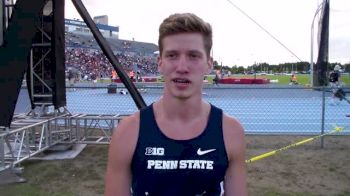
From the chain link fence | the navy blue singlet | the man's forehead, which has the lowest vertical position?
the chain link fence

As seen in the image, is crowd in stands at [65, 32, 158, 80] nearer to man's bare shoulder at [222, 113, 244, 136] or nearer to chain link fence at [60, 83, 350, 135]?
chain link fence at [60, 83, 350, 135]

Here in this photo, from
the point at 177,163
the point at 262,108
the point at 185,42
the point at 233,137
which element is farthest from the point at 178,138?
the point at 262,108

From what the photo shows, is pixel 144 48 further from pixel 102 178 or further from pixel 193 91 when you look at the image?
pixel 193 91

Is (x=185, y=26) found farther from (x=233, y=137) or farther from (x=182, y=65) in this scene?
(x=233, y=137)

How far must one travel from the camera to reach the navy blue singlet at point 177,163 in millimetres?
1581

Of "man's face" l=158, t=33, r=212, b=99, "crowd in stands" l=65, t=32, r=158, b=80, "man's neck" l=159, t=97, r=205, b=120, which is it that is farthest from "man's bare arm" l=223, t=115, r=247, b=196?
"crowd in stands" l=65, t=32, r=158, b=80

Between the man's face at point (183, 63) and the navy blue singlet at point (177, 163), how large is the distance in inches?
8.0

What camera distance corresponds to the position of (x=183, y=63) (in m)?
1.55

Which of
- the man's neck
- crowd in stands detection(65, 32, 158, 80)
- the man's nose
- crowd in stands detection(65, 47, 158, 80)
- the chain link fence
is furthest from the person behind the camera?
crowd in stands detection(65, 32, 158, 80)

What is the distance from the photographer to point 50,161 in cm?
813

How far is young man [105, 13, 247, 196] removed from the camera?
1566mm

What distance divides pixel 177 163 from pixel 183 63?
1.36 feet

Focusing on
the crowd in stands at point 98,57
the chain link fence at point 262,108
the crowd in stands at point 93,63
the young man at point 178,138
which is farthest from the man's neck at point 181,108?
the crowd in stands at point 93,63

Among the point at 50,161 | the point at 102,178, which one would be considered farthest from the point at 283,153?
the point at 50,161
